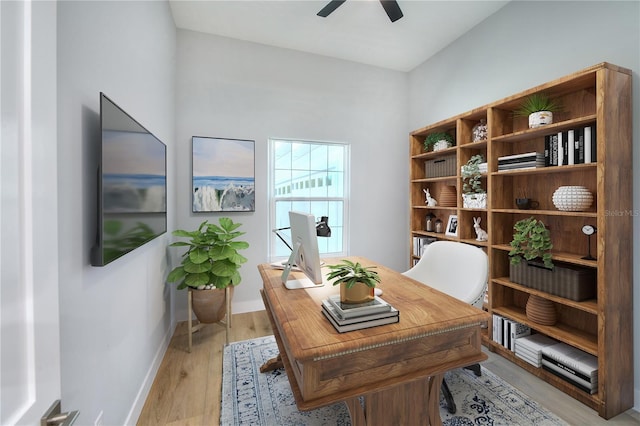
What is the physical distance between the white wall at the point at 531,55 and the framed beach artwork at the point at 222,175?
7.75 ft

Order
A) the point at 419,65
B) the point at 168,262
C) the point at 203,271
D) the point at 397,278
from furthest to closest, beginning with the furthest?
the point at 419,65
the point at 168,262
the point at 203,271
the point at 397,278

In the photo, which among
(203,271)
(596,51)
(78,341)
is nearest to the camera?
(78,341)

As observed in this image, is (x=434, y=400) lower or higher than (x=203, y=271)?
lower

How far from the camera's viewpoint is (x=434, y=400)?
1.32 meters

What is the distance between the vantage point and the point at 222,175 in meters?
3.06

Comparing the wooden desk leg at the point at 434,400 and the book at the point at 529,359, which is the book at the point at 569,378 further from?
the wooden desk leg at the point at 434,400

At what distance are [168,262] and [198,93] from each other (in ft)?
5.89

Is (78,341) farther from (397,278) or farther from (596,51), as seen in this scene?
A: (596,51)

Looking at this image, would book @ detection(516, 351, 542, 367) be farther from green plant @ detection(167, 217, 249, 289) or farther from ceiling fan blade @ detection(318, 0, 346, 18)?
ceiling fan blade @ detection(318, 0, 346, 18)

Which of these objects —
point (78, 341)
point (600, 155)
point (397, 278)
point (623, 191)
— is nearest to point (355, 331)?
point (397, 278)

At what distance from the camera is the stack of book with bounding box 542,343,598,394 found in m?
1.75

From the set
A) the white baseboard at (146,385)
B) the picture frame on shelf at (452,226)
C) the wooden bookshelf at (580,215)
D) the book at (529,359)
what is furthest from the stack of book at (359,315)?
the picture frame on shelf at (452,226)

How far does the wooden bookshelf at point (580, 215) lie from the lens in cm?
171

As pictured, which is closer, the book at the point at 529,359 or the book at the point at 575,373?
the book at the point at 575,373
